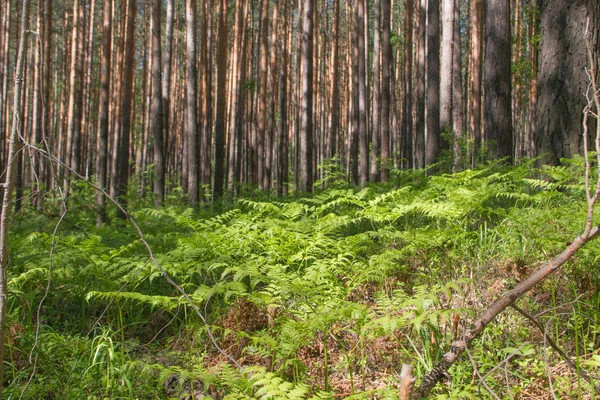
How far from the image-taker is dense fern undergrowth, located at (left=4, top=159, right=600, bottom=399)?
9.00ft

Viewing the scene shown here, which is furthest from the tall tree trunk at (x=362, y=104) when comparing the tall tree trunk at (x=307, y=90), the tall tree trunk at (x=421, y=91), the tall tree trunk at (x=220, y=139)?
the tall tree trunk at (x=220, y=139)

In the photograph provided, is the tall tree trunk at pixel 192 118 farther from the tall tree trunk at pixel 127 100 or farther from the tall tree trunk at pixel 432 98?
the tall tree trunk at pixel 432 98

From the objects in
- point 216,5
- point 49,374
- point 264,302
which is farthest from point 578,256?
point 216,5

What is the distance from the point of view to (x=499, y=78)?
7770 mm

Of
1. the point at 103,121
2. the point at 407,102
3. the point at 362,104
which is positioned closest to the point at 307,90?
the point at 362,104

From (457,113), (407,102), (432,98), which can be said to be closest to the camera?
(432,98)

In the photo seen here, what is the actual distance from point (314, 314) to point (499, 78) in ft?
20.6

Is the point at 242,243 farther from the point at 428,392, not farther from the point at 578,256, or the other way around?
the point at 578,256

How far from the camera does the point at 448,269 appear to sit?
4031 millimetres

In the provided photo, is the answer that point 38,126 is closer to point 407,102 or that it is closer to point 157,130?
point 157,130

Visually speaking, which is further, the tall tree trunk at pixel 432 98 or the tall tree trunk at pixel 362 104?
the tall tree trunk at pixel 362 104

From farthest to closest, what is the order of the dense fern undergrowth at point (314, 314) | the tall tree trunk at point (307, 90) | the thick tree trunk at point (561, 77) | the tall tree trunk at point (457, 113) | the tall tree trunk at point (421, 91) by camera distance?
1. the tall tree trunk at point (421, 91)
2. the tall tree trunk at point (307, 90)
3. the tall tree trunk at point (457, 113)
4. the thick tree trunk at point (561, 77)
5. the dense fern undergrowth at point (314, 314)

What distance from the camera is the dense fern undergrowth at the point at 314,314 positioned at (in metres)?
2.74

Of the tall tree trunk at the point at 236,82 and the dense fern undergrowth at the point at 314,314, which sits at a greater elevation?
the tall tree trunk at the point at 236,82
